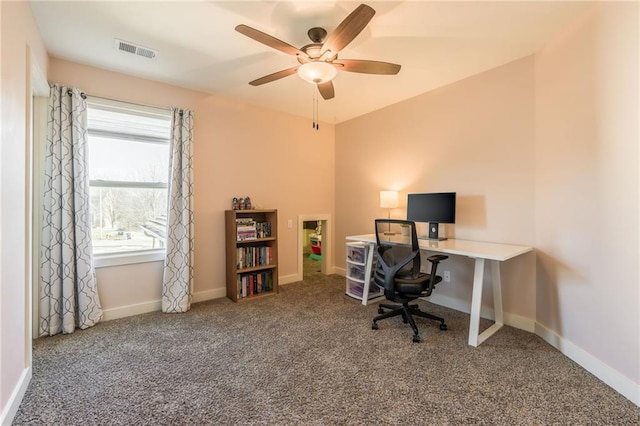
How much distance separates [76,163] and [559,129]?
4284 mm

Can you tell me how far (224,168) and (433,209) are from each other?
263 cm

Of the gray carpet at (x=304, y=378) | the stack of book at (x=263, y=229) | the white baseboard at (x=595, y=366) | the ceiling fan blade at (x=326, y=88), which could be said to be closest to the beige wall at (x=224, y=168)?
the stack of book at (x=263, y=229)

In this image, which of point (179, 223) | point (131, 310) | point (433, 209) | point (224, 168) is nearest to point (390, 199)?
point (433, 209)

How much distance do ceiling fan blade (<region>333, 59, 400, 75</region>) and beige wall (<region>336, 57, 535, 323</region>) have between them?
1.35m

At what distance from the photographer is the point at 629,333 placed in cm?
173

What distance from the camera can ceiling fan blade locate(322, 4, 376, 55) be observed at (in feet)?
5.17

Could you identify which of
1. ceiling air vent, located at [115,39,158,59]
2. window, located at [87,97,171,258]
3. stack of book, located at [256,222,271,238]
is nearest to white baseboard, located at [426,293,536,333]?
stack of book, located at [256,222,271,238]

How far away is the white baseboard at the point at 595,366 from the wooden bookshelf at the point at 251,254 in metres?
2.91

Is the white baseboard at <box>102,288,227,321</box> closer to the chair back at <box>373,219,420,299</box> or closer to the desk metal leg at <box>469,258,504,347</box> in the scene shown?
the chair back at <box>373,219,420,299</box>

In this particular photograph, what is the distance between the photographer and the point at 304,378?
1919mm

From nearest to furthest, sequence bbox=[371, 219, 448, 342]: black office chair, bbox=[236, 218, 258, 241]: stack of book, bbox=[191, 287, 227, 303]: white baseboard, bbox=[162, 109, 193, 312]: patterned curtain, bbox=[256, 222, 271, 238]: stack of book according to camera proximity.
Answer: bbox=[371, 219, 448, 342]: black office chair < bbox=[162, 109, 193, 312]: patterned curtain < bbox=[191, 287, 227, 303]: white baseboard < bbox=[236, 218, 258, 241]: stack of book < bbox=[256, 222, 271, 238]: stack of book

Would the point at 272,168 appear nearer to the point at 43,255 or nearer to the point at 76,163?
the point at 76,163

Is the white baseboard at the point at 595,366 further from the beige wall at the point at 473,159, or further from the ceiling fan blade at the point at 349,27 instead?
the ceiling fan blade at the point at 349,27

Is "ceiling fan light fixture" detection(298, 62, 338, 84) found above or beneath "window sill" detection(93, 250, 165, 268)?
above
